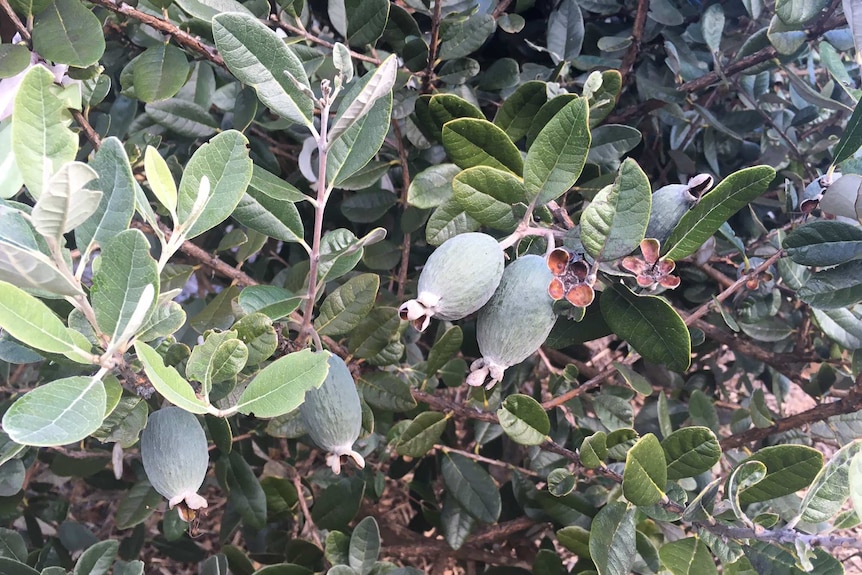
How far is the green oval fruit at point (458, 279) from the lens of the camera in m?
0.59

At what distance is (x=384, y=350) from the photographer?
3.10ft

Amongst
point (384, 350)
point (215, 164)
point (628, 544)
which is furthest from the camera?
point (384, 350)

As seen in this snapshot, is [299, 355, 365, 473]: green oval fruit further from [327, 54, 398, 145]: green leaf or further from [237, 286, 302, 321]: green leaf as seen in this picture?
[327, 54, 398, 145]: green leaf

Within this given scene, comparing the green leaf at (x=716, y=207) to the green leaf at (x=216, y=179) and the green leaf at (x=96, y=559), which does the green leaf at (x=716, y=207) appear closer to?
the green leaf at (x=216, y=179)

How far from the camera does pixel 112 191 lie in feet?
1.94

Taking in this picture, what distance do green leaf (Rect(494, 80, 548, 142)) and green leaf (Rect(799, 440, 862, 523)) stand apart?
532mm

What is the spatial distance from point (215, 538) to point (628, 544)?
1428mm

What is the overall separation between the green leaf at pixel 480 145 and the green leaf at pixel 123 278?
0.34 m

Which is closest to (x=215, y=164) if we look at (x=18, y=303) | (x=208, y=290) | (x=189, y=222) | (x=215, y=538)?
(x=189, y=222)

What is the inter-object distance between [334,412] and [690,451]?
430mm

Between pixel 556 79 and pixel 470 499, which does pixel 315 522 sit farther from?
pixel 556 79

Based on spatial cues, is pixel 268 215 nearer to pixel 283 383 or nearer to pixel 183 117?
pixel 283 383

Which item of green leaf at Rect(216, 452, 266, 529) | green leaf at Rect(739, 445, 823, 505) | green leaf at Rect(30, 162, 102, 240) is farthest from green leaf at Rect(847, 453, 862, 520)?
green leaf at Rect(216, 452, 266, 529)

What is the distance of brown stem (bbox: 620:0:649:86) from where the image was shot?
1.08m
